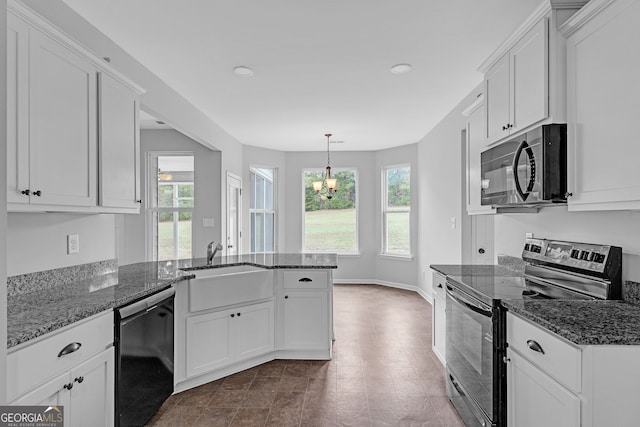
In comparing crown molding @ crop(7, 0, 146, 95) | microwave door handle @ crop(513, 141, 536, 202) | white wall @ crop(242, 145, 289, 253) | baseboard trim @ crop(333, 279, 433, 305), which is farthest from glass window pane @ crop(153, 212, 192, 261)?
microwave door handle @ crop(513, 141, 536, 202)

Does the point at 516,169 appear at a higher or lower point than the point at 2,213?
higher

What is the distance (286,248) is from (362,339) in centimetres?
353

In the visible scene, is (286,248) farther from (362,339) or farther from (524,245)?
(524,245)

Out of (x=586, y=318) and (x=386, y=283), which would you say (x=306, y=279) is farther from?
(x=386, y=283)

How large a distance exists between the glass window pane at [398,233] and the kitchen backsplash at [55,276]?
16.6 feet

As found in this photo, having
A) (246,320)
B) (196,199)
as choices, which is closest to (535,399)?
(246,320)

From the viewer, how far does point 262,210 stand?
6898 millimetres

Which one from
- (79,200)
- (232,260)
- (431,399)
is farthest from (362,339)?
(79,200)

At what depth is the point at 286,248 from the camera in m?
7.21

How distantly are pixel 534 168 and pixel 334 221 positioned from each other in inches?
209

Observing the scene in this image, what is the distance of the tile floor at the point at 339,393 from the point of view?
93.8 inches

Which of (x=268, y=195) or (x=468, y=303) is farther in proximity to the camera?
(x=268, y=195)

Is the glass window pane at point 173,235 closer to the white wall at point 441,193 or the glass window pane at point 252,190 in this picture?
the glass window pane at point 252,190

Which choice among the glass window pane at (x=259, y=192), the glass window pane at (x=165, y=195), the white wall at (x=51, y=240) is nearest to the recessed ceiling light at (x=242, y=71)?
the white wall at (x=51, y=240)
